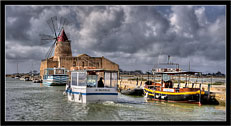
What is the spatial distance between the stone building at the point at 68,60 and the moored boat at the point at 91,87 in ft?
130

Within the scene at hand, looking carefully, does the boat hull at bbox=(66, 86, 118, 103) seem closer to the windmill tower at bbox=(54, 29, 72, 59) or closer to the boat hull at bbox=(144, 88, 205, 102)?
the boat hull at bbox=(144, 88, 205, 102)

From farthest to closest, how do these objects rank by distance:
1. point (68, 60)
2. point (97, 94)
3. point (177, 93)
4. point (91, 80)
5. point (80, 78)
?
point (68, 60) < point (177, 93) < point (91, 80) < point (80, 78) < point (97, 94)

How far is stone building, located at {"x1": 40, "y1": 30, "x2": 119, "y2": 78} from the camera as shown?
61344mm

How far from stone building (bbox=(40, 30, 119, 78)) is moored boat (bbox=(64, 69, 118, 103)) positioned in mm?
39698

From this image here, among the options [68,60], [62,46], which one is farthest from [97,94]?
[62,46]

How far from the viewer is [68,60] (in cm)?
6162

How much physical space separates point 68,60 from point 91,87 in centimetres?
4546

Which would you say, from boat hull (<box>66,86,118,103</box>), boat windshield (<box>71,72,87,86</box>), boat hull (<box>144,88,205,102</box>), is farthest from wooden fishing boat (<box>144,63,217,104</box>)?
boat windshield (<box>71,72,87,86</box>)

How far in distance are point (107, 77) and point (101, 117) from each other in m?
6.01

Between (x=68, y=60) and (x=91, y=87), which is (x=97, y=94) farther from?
(x=68, y=60)

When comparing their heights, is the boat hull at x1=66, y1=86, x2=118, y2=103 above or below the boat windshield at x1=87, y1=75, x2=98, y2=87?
below

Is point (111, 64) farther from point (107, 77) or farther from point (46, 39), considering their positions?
point (107, 77)

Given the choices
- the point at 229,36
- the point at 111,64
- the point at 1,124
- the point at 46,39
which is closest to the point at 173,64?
the point at 229,36

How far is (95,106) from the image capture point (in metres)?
15.8
